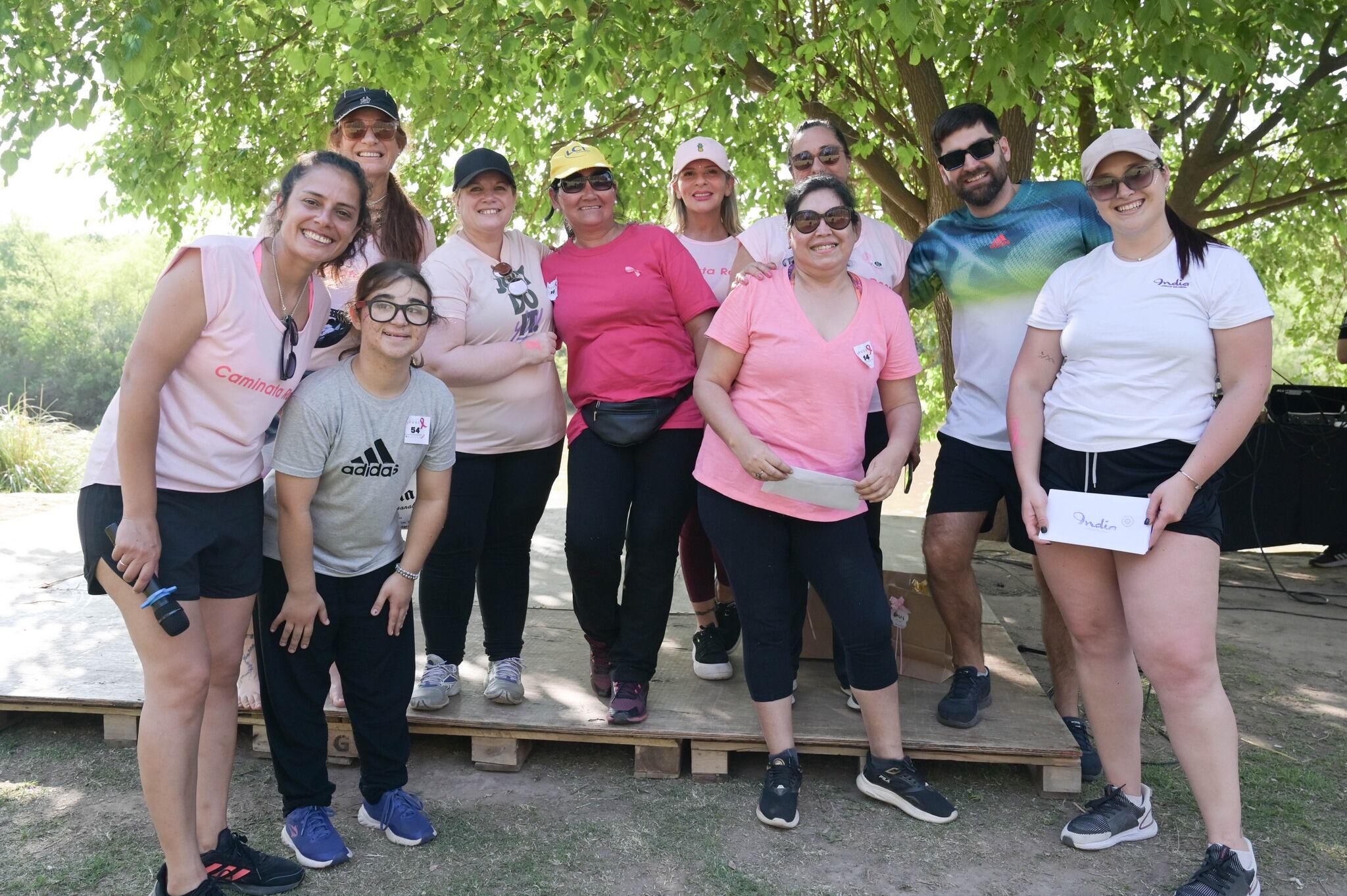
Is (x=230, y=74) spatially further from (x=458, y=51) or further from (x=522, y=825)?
(x=522, y=825)

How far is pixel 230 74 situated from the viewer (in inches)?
302

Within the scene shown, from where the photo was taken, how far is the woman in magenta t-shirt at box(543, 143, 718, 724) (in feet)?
11.8

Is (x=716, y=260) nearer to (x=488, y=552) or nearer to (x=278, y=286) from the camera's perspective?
(x=488, y=552)

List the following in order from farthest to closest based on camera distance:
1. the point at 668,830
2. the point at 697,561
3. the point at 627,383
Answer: the point at 697,561 < the point at 627,383 < the point at 668,830

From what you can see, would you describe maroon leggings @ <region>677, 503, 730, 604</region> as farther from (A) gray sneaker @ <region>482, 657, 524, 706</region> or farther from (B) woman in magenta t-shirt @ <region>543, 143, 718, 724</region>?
(A) gray sneaker @ <region>482, 657, 524, 706</region>

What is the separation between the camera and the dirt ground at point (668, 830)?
9.89 feet

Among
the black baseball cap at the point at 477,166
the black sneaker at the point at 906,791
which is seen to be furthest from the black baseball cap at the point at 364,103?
the black sneaker at the point at 906,791

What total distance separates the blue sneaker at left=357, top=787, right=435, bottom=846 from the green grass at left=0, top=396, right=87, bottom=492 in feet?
32.7

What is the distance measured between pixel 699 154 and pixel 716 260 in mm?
392

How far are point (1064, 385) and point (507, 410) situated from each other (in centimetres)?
177

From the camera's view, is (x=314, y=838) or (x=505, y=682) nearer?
(x=314, y=838)

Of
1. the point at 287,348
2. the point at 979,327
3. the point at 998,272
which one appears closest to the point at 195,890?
the point at 287,348

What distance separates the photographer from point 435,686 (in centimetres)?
375

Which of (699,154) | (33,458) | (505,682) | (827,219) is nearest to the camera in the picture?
(827,219)
